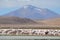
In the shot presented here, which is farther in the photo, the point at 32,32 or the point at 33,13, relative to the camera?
the point at 33,13

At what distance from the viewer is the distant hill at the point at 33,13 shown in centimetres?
466

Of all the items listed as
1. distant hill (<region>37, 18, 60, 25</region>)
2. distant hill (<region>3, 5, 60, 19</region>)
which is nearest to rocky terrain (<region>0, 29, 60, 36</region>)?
distant hill (<region>37, 18, 60, 25</region>)

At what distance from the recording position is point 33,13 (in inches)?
184

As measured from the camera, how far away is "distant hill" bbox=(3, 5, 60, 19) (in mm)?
4664

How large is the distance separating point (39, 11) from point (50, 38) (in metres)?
0.87

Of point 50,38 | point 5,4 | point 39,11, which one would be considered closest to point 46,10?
point 39,11

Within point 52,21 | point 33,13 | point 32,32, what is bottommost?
point 32,32

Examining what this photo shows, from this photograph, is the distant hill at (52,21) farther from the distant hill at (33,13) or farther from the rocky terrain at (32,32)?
the rocky terrain at (32,32)

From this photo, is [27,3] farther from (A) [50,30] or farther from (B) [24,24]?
(A) [50,30]

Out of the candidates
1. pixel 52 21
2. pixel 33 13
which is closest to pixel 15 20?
pixel 33 13

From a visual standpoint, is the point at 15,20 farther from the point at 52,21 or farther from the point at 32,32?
the point at 52,21

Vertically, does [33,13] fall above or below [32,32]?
above

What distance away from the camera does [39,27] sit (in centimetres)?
459

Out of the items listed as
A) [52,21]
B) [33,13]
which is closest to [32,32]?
[33,13]
